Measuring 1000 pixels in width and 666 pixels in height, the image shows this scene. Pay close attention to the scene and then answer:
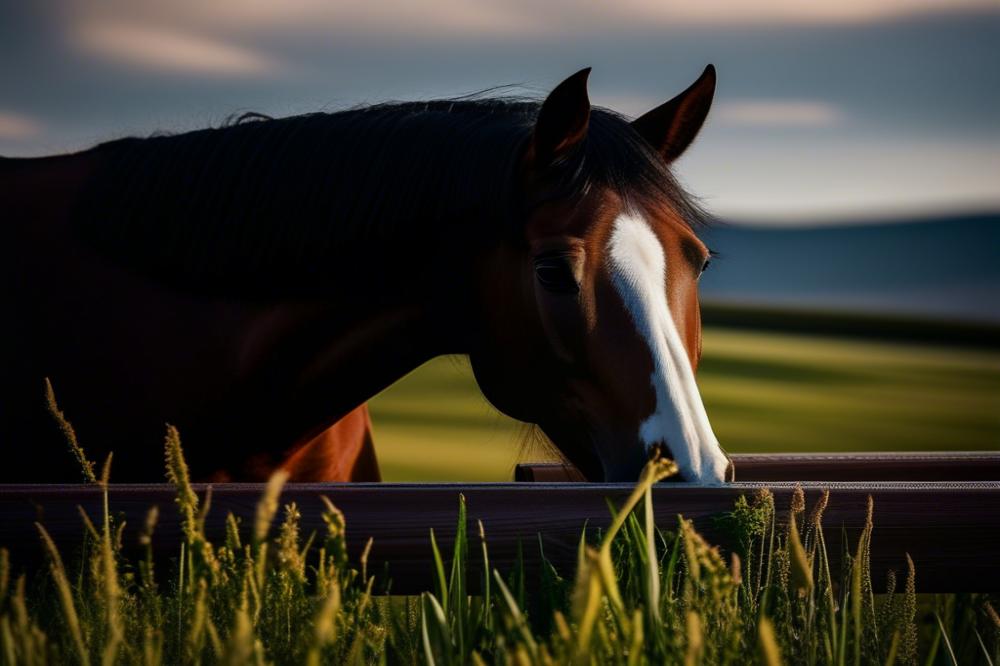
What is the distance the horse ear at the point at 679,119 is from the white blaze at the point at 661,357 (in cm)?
57

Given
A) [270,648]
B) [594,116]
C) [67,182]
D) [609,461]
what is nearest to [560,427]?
[609,461]

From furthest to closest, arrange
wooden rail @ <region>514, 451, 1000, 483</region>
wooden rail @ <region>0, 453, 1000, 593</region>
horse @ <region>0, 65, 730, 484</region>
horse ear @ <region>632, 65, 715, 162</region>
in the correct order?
horse ear @ <region>632, 65, 715, 162</region>, wooden rail @ <region>514, 451, 1000, 483</region>, horse @ <region>0, 65, 730, 484</region>, wooden rail @ <region>0, 453, 1000, 593</region>

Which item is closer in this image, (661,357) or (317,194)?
(661,357)

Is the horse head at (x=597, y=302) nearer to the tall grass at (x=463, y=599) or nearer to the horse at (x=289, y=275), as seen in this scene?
the horse at (x=289, y=275)

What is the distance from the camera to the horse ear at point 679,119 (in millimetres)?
2760

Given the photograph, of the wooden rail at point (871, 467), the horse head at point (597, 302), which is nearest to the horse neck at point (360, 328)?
the horse head at point (597, 302)

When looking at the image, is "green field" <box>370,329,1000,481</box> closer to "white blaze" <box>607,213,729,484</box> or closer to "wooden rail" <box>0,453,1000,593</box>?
"white blaze" <box>607,213,729,484</box>

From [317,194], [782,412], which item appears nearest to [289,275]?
[317,194]

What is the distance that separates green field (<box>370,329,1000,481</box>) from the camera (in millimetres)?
7363

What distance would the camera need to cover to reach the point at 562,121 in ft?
7.70

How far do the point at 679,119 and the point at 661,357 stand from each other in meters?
0.98

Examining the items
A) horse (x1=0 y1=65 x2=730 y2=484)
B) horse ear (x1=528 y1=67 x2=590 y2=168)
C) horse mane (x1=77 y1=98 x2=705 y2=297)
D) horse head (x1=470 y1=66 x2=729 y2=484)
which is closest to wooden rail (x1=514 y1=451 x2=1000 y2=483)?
horse head (x1=470 y1=66 x2=729 y2=484)

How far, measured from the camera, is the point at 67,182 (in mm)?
2693

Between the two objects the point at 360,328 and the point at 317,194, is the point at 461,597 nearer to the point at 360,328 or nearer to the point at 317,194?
the point at 360,328
